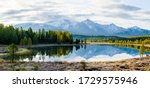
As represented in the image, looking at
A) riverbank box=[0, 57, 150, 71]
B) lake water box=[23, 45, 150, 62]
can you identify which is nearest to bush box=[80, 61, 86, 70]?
riverbank box=[0, 57, 150, 71]

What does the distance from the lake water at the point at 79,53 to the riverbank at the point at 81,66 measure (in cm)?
A: 23

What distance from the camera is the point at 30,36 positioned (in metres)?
12.4

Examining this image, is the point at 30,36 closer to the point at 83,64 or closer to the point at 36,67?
the point at 36,67

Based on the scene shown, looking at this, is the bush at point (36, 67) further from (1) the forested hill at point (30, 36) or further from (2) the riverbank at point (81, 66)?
(1) the forested hill at point (30, 36)

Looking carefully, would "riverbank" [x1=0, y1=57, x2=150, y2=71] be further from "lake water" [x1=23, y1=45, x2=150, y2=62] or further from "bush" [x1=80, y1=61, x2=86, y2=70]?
"lake water" [x1=23, y1=45, x2=150, y2=62]

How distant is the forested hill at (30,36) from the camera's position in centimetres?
1222

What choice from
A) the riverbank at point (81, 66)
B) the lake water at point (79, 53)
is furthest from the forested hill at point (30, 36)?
the riverbank at point (81, 66)

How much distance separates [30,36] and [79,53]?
1.22 metres

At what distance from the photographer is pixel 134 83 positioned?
10.5 meters

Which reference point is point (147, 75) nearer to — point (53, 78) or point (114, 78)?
point (114, 78)

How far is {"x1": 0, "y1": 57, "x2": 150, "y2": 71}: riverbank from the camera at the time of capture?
11.8 meters

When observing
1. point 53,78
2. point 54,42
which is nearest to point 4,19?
point 54,42

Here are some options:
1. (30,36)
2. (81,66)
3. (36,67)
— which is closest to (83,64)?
(81,66)

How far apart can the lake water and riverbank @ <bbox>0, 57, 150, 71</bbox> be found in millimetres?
234
